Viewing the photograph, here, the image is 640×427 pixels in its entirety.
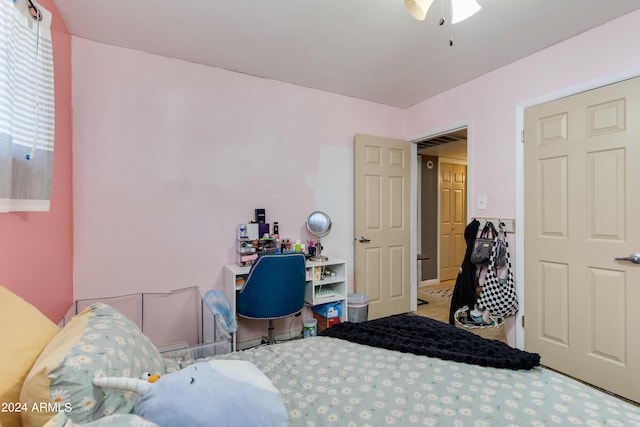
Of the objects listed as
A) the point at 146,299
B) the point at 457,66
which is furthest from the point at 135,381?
the point at 457,66

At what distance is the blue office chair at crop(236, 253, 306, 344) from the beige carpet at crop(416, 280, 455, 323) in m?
1.94

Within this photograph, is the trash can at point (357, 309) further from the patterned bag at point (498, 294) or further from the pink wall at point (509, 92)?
the pink wall at point (509, 92)

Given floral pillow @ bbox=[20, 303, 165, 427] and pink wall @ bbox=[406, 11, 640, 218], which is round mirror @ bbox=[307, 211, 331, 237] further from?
floral pillow @ bbox=[20, 303, 165, 427]

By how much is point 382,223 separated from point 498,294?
1.30m

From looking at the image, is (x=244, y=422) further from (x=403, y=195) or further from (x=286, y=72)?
(x=403, y=195)

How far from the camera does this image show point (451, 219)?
17.4ft

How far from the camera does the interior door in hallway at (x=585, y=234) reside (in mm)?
1917

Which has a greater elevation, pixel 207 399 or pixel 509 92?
pixel 509 92

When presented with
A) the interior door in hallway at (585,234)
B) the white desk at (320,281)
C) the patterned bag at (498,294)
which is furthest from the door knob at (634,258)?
the white desk at (320,281)

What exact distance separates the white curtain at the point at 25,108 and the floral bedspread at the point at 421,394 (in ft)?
3.87

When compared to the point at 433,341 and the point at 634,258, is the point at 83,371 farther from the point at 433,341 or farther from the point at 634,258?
the point at 634,258

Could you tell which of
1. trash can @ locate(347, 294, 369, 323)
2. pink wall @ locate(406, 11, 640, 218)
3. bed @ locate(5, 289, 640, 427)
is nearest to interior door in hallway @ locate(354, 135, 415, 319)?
trash can @ locate(347, 294, 369, 323)

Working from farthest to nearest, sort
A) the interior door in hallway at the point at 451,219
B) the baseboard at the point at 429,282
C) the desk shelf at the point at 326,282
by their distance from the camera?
the interior door in hallway at the point at 451,219 < the baseboard at the point at 429,282 < the desk shelf at the point at 326,282

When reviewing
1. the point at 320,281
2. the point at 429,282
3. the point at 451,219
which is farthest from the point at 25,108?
the point at 451,219
